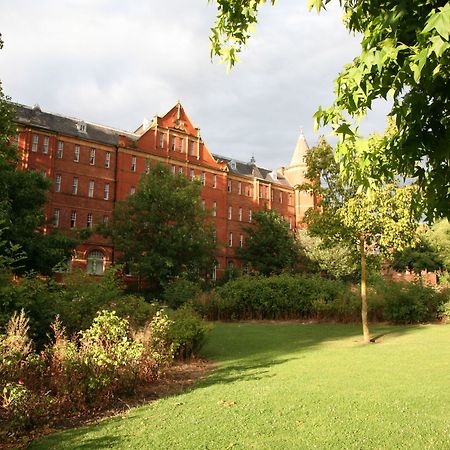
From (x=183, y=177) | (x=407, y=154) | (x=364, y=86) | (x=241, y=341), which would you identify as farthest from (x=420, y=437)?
(x=183, y=177)

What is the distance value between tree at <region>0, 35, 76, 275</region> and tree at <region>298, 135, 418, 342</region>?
11.9m

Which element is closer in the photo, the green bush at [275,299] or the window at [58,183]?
the green bush at [275,299]

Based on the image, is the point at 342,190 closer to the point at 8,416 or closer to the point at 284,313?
the point at 284,313

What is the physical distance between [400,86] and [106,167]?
47.9 m

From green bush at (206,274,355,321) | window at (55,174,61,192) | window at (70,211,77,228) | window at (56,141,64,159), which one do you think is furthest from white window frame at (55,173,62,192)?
green bush at (206,274,355,321)

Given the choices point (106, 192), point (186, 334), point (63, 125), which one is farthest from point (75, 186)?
point (186, 334)

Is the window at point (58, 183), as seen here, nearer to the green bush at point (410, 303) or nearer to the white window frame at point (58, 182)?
the white window frame at point (58, 182)

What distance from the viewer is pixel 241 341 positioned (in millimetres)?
15742

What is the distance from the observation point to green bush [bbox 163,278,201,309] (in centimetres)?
2756

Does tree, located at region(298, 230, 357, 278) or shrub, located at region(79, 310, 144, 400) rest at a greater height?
tree, located at region(298, 230, 357, 278)

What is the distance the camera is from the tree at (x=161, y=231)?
37.3m

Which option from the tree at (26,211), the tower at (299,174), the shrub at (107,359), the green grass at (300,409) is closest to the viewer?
the green grass at (300,409)

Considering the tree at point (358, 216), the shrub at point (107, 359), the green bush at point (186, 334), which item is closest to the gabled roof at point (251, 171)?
the tree at point (358, 216)

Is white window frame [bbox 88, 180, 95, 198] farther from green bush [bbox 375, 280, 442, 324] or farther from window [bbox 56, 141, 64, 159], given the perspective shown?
green bush [bbox 375, 280, 442, 324]
